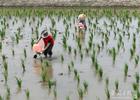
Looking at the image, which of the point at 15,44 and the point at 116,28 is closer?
the point at 15,44

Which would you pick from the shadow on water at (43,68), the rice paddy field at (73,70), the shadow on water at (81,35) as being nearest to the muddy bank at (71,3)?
the rice paddy field at (73,70)

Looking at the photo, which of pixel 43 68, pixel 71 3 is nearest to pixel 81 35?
pixel 43 68

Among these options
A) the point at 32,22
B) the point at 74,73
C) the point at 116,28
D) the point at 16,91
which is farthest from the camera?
the point at 32,22

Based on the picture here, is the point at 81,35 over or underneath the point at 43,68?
underneath

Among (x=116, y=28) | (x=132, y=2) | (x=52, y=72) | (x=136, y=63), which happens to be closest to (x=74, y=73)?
(x=52, y=72)

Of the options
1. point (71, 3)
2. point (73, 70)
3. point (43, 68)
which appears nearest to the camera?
point (43, 68)

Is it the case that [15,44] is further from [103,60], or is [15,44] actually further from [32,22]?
[32,22]

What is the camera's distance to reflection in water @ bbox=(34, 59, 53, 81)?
325 inches

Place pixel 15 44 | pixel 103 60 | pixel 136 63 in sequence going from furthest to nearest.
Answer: pixel 15 44 → pixel 103 60 → pixel 136 63

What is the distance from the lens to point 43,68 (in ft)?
27.6

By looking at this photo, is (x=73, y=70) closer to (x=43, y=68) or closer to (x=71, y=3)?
(x=43, y=68)

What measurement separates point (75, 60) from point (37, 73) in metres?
Result: 1.34

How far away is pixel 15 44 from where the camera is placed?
12.2m

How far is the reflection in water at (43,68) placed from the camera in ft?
27.1
